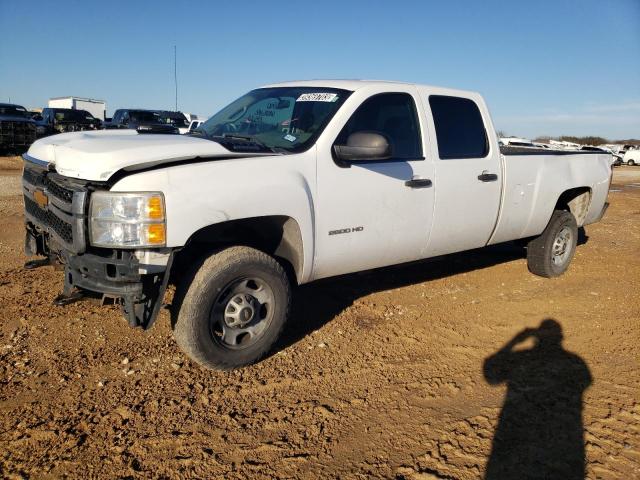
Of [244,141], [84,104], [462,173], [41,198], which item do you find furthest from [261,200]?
[84,104]

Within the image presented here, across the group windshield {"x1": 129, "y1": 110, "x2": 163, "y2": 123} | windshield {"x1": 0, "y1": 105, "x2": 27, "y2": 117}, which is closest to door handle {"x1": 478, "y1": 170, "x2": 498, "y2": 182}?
windshield {"x1": 129, "y1": 110, "x2": 163, "y2": 123}

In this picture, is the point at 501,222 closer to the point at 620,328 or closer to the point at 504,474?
the point at 620,328

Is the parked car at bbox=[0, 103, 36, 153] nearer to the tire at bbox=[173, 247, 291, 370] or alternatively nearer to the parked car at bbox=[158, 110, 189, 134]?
the parked car at bbox=[158, 110, 189, 134]

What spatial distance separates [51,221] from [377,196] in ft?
7.70

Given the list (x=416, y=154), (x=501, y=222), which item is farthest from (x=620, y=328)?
(x=416, y=154)

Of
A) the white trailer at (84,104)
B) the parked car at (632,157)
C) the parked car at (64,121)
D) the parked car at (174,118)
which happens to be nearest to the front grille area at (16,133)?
the parked car at (64,121)

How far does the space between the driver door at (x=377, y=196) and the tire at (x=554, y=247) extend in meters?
2.22

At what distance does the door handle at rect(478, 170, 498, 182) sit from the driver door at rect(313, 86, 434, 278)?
2.27 feet

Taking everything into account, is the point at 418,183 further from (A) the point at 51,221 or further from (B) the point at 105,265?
(A) the point at 51,221

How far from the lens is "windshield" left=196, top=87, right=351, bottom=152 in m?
4.02

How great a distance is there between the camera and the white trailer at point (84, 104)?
39.2m

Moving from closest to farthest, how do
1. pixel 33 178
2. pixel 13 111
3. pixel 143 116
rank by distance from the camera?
pixel 33 178, pixel 13 111, pixel 143 116

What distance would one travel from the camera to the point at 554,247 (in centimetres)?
630

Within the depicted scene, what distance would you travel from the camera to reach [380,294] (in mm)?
5449
